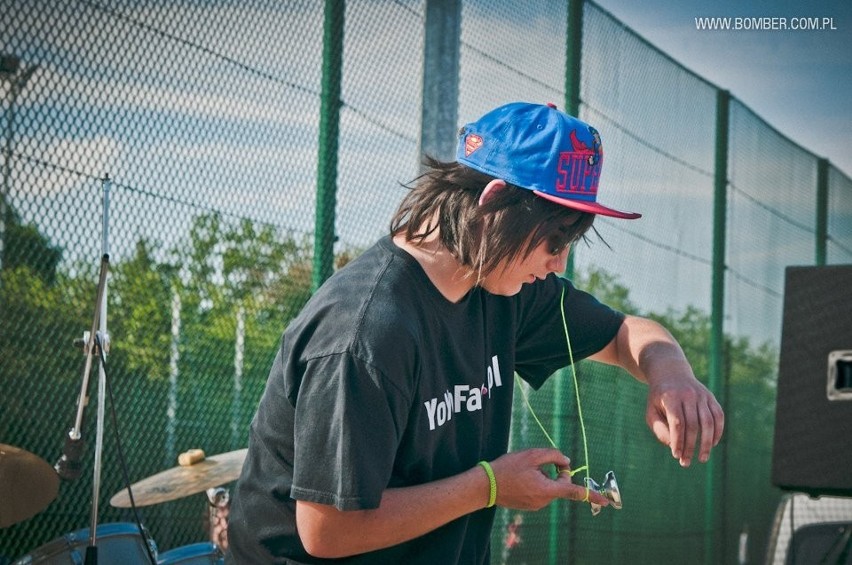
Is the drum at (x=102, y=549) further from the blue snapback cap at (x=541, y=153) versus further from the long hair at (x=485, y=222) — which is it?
the blue snapback cap at (x=541, y=153)

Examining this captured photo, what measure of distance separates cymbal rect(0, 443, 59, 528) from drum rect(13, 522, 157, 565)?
14 cm

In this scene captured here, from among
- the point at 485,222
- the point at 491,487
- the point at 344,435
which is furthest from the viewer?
the point at 485,222

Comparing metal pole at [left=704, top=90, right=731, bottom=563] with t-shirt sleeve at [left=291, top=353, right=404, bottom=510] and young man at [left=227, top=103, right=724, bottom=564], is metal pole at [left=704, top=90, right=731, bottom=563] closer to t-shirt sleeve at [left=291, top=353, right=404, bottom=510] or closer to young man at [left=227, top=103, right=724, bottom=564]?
young man at [left=227, top=103, right=724, bottom=564]

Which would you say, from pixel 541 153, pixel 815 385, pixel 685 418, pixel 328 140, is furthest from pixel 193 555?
pixel 815 385

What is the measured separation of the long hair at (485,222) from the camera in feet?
7.66

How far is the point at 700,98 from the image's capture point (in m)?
8.77

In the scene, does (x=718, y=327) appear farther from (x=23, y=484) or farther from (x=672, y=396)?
(x=672, y=396)

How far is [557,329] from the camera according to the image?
2961 mm

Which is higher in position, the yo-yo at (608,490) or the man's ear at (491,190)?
the man's ear at (491,190)

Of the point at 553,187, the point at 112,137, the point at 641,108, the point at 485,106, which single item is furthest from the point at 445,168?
the point at 641,108

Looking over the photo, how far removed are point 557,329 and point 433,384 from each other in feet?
2.42

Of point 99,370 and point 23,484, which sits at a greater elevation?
point 99,370

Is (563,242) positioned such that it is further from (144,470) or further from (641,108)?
(641,108)

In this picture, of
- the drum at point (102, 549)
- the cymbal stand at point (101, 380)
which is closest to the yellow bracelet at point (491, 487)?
the cymbal stand at point (101, 380)
